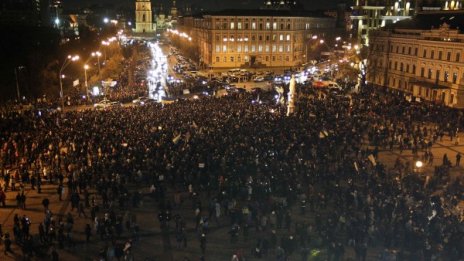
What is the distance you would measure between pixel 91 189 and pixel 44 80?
33803mm

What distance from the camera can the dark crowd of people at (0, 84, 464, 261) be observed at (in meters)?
18.7

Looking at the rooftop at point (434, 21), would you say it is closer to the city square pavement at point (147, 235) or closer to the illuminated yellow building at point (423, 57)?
the illuminated yellow building at point (423, 57)

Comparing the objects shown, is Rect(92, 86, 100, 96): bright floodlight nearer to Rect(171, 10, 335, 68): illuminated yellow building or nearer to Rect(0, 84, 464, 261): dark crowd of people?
Rect(0, 84, 464, 261): dark crowd of people

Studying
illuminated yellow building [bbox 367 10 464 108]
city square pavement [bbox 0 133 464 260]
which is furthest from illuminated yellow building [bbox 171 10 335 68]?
city square pavement [bbox 0 133 464 260]

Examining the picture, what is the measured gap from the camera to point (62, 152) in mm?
29766

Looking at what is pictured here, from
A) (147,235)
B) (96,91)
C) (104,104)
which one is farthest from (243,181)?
(96,91)

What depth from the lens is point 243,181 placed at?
78.8ft

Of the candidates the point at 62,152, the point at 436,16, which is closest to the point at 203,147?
the point at 62,152

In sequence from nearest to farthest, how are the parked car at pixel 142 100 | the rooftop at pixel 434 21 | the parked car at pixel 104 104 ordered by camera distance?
the parked car at pixel 104 104 → the parked car at pixel 142 100 → the rooftop at pixel 434 21

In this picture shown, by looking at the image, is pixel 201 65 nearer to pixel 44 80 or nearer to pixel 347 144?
pixel 44 80

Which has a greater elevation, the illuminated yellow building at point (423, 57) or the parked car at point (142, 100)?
the illuminated yellow building at point (423, 57)

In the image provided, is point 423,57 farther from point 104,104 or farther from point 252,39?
point 252,39

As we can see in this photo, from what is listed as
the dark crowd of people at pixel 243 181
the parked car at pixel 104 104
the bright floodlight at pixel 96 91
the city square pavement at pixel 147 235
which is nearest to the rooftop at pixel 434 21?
the dark crowd of people at pixel 243 181

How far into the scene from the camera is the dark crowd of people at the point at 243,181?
18703 millimetres
